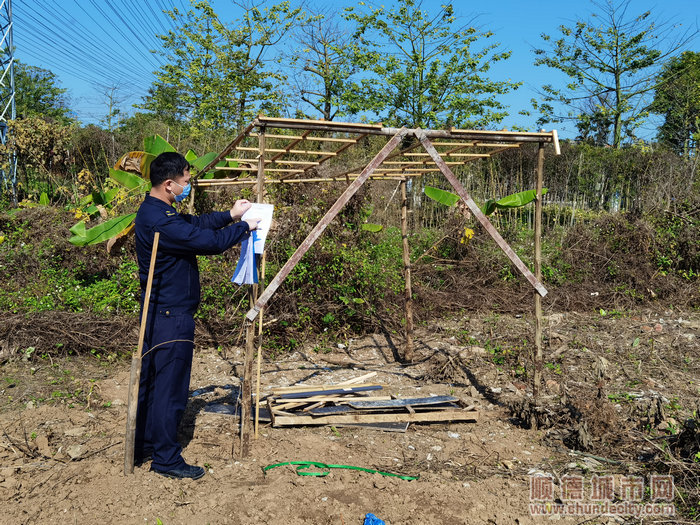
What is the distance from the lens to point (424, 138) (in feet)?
14.4

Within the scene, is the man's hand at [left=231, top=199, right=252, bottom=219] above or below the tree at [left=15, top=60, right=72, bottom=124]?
below

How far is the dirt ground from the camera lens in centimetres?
328

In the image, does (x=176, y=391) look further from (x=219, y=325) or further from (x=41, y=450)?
(x=219, y=325)

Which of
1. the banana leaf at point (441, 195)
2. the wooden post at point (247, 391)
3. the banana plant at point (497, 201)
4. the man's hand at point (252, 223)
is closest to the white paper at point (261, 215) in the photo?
Result: the man's hand at point (252, 223)

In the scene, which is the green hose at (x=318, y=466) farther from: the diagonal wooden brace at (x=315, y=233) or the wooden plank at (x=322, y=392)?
the wooden plank at (x=322, y=392)

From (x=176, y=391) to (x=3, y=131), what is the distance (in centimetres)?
1267

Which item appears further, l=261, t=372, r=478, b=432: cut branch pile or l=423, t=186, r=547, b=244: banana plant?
l=423, t=186, r=547, b=244: banana plant

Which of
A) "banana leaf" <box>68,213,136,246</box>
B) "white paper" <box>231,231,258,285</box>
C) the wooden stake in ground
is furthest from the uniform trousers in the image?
"banana leaf" <box>68,213,136,246</box>

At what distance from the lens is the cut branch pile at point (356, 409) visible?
15.2 ft

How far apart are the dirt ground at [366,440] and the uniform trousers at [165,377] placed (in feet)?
0.63

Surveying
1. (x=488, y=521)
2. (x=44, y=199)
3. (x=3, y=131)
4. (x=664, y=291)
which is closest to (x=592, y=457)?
(x=488, y=521)

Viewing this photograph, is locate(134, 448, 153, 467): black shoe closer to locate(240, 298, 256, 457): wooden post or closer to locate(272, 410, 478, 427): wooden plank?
locate(240, 298, 256, 457): wooden post

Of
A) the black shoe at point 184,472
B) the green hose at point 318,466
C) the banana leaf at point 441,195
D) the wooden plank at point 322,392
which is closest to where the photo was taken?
the black shoe at point 184,472

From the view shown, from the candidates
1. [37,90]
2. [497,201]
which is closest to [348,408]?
[497,201]
